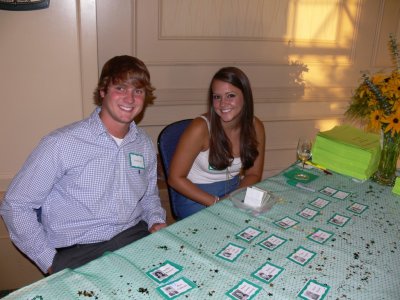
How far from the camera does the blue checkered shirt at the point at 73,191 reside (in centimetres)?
144

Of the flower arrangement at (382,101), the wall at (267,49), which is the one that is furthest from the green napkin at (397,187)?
the wall at (267,49)

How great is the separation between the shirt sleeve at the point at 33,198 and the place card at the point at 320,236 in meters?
1.00

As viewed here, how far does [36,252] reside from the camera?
1489 millimetres

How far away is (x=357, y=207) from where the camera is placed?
1.55 metres

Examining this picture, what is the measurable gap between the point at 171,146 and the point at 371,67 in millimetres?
2153

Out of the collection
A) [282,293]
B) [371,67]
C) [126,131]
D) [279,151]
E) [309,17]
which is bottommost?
[279,151]

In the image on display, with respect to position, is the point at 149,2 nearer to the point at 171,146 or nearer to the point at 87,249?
the point at 171,146

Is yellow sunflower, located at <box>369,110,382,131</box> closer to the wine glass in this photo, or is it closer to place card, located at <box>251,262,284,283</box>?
the wine glass

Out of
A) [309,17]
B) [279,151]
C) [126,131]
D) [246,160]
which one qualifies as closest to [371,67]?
[309,17]

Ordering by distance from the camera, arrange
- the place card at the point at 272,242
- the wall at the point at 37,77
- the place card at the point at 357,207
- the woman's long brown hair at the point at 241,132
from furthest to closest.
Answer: the wall at the point at 37,77 < the woman's long brown hair at the point at 241,132 < the place card at the point at 357,207 < the place card at the point at 272,242

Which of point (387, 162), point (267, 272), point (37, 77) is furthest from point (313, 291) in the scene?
point (37, 77)

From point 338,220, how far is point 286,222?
215 mm

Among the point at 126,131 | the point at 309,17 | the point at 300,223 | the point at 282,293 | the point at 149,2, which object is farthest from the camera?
the point at 309,17

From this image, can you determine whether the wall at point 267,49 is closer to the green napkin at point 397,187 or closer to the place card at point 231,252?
the green napkin at point 397,187
